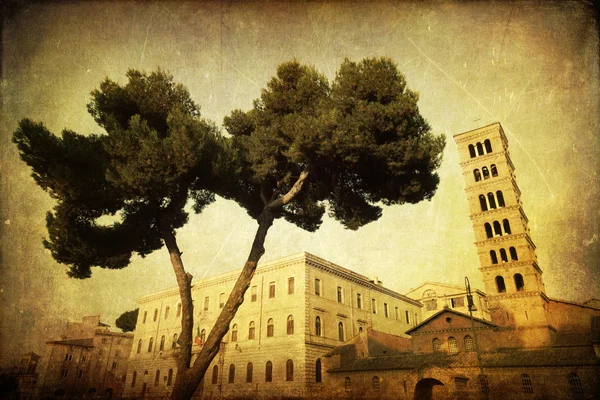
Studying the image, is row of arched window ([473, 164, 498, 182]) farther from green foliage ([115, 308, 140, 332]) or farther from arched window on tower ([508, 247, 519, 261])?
green foliage ([115, 308, 140, 332])

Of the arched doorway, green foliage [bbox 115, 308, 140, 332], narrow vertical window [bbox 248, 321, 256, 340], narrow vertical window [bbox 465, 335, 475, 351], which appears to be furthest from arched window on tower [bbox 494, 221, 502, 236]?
green foliage [bbox 115, 308, 140, 332]

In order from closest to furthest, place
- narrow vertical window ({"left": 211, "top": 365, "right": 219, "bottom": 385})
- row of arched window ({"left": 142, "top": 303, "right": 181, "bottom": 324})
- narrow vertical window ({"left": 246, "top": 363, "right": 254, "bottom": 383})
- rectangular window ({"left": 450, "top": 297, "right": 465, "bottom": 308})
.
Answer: narrow vertical window ({"left": 246, "top": 363, "right": 254, "bottom": 383}), narrow vertical window ({"left": 211, "top": 365, "right": 219, "bottom": 385}), row of arched window ({"left": 142, "top": 303, "right": 181, "bottom": 324}), rectangular window ({"left": 450, "top": 297, "right": 465, "bottom": 308})

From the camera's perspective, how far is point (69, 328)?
1548 inches

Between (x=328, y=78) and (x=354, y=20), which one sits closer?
(x=354, y=20)

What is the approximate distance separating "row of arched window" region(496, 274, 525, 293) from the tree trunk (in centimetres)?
2355

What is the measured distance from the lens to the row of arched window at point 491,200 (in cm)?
3077

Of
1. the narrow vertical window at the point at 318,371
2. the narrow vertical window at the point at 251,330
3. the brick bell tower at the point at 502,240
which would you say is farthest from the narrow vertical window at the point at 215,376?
the brick bell tower at the point at 502,240

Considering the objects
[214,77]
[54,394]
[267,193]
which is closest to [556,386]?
[267,193]

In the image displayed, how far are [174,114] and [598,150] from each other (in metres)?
11.0

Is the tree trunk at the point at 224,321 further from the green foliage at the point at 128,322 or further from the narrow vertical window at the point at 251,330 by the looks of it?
the green foliage at the point at 128,322

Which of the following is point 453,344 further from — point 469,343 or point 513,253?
point 513,253

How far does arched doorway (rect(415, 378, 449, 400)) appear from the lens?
804 inches

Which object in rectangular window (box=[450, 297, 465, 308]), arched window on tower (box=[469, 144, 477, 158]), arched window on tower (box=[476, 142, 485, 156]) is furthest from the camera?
rectangular window (box=[450, 297, 465, 308])

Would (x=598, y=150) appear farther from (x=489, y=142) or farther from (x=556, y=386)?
(x=489, y=142)
